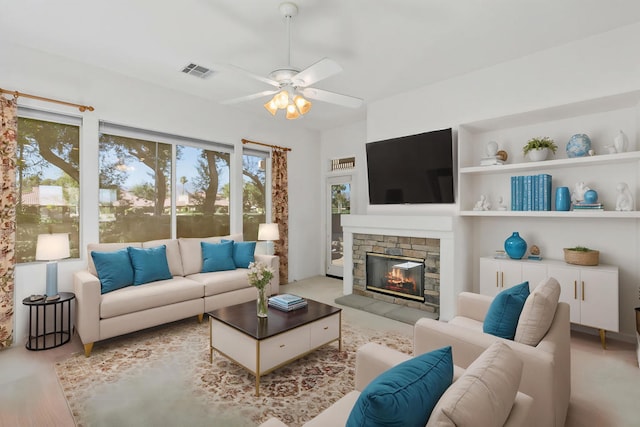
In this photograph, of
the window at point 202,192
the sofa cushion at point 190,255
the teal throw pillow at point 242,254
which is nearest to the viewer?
the sofa cushion at point 190,255

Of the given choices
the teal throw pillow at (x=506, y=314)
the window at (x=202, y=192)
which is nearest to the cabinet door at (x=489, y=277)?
the teal throw pillow at (x=506, y=314)

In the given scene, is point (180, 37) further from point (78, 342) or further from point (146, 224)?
point (78, 342)

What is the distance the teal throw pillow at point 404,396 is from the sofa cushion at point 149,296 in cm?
292

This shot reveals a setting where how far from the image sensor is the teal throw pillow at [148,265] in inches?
139

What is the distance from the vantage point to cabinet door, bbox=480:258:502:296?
3625 millimetres

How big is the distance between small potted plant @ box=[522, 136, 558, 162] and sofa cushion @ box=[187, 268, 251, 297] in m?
3.54

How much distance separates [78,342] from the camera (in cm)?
321

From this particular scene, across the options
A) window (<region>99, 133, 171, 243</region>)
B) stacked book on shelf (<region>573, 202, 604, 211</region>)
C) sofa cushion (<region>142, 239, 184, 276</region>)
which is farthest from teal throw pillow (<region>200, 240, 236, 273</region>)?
stacked book on shelf (<region>573, 202, 604, 211</region>)

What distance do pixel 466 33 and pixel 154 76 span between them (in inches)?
139

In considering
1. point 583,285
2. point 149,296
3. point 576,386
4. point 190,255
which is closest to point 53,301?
point 149,296

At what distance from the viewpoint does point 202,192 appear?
4836mm

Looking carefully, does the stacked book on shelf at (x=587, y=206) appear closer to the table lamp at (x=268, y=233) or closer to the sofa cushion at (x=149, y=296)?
the table lamp at (x=268, y=233)

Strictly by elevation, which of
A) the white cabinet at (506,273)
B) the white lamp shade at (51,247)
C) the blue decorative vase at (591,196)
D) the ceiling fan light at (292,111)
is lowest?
the white cabinet at (506,273)

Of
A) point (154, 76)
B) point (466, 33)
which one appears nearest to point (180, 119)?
point (154, 76)
